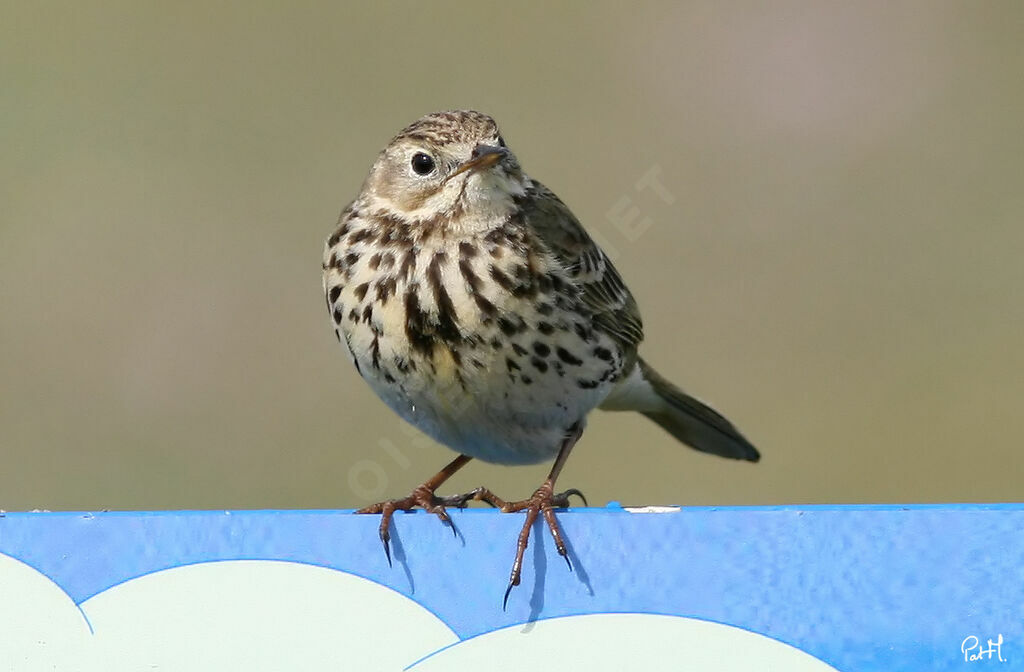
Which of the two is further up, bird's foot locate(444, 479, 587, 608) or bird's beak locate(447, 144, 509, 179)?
bird's beak locate(447, 144, 509, 179)

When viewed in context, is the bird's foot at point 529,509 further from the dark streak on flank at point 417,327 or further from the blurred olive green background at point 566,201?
the blurred olive green background at point 566,201

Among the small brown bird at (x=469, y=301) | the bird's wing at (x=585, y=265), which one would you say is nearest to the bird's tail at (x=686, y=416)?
the bird's wing at (x=585, y=265)

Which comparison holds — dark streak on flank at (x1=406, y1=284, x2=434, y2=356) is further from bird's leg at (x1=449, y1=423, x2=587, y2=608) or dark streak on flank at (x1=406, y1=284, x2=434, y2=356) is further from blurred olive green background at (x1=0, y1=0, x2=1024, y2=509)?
blurred olive green background at (x1=0, y1=0, x2=1024, y2=509)

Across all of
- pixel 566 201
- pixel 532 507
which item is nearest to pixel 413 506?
pixel 532 507

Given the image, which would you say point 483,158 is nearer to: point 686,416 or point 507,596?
point 507,596

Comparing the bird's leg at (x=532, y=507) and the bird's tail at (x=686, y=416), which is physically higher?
the bird's tail at (x=686, y=416)

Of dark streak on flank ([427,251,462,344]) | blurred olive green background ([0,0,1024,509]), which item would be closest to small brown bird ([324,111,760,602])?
dark streak on flank ([427,251,462,344])

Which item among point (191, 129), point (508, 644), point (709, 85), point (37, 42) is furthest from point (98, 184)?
point (508, 644)
